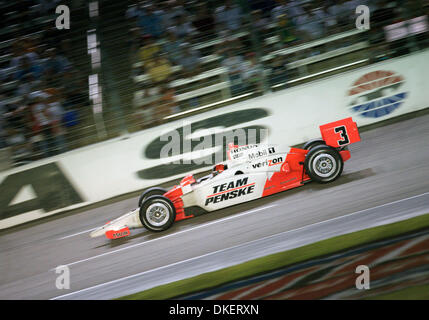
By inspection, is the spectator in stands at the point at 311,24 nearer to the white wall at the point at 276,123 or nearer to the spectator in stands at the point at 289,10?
the spectator in stands at the point at 289,10

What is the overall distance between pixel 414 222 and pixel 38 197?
690cm

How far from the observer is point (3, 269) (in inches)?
263

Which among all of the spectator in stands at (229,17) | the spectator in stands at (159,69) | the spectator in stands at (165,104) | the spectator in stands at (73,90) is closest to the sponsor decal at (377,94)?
the spectator in stands at (229,17)

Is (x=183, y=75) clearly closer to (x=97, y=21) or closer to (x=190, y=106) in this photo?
(x=190, y=106)

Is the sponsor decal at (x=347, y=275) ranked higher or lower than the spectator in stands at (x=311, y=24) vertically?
lower

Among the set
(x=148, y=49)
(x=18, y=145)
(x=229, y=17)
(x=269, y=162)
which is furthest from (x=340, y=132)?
(x=18, y=145)

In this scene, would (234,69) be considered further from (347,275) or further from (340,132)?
(347,275)

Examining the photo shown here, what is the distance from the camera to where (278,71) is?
892 centimetres

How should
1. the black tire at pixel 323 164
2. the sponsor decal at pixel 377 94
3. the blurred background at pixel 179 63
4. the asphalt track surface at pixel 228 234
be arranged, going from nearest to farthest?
1. the asphalt track surface at pixel 228 234
2. the black tire at pixel 323 164
3. the sponsor decal at pixel 377 94
4. the blurred background at pixel 179 63

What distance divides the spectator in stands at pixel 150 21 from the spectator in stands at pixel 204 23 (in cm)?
83

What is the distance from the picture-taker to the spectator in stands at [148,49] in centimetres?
946

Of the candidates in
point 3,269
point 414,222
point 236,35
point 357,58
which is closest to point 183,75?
point 236,35

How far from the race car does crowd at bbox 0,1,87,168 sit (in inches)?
126

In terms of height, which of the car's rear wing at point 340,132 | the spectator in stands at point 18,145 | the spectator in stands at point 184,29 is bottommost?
the car's rear wing at point 340,132
